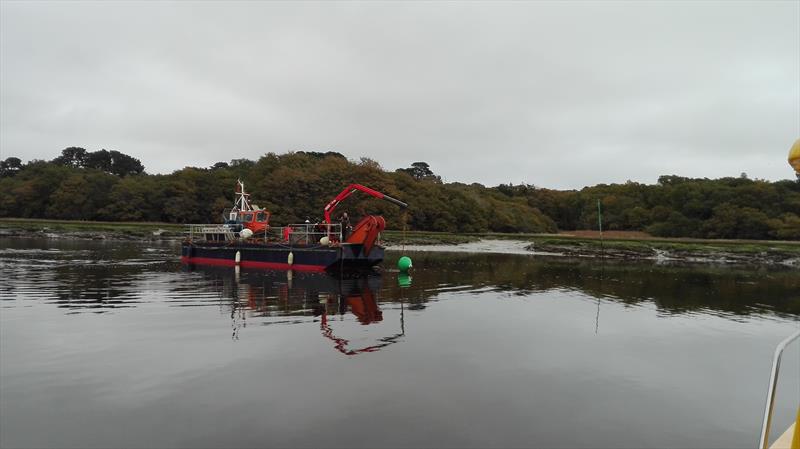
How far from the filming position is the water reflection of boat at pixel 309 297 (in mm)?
14117

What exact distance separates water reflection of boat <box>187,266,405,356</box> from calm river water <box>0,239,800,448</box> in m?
0.15

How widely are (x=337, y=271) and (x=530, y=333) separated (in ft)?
53.8

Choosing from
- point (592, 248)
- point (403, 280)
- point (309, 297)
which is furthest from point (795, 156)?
point (592, 248)

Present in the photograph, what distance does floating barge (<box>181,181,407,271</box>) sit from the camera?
2825cm

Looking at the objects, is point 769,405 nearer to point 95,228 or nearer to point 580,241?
point 580,241

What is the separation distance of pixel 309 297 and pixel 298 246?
1037 cm

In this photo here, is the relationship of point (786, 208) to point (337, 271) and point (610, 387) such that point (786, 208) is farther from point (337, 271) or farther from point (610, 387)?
point (610, 387)

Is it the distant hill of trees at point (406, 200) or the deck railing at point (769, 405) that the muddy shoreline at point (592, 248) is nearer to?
the distant hill of trees at point (406, 200)

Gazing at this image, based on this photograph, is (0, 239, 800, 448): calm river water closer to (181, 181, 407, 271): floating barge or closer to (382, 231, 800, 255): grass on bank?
(181, 181, 407, 271): floating barge

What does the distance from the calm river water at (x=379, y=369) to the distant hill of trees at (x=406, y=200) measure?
197ft

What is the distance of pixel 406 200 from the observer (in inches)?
3354

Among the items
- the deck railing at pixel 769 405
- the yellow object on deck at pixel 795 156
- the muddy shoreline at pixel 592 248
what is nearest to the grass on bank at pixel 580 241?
the muddy shoreline at pixel 592 248

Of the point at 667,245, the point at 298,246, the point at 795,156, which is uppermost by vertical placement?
the point at 795,156

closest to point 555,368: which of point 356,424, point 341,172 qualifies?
point 356,424
